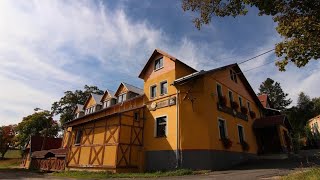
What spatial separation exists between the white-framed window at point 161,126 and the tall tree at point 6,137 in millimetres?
50733

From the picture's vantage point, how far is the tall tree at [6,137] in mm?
60469

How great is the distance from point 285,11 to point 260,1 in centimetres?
128

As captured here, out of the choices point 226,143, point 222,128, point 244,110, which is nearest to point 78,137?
point 222,128

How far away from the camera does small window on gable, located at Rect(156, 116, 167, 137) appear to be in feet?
74.2

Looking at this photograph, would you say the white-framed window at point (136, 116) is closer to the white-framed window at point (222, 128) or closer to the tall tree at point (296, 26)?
the white-framed window at point (222, 128)

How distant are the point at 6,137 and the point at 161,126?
173 ft

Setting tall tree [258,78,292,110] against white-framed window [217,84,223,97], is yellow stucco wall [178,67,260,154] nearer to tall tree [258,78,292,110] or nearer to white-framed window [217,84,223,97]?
white-framed window [217,84,223,97]

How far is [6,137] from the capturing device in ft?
199

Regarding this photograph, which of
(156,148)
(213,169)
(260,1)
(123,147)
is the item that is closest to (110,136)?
(123,147)

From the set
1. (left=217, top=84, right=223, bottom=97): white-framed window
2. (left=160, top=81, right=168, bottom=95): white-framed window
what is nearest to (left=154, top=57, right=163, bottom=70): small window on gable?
Answer: (left=160, top=81, right=168, bottom=95): white-framed window

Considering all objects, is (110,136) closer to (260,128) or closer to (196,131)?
(196,131)

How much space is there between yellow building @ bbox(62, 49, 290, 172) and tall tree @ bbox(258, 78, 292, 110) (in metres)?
40.7

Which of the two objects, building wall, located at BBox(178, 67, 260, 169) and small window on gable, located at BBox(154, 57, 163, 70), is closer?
building wall, located at BBox(178, 67, 260, 169)

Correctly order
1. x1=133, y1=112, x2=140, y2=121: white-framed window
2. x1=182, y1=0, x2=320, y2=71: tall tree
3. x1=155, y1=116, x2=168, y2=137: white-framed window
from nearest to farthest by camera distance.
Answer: x1=182, y1=0, x2=320, y2=71: tall tree < x1=155, y1=116, x2=168, y2=137: white-framed window < x1=133, y1=112, x2=140, y2=121: white-framed window
